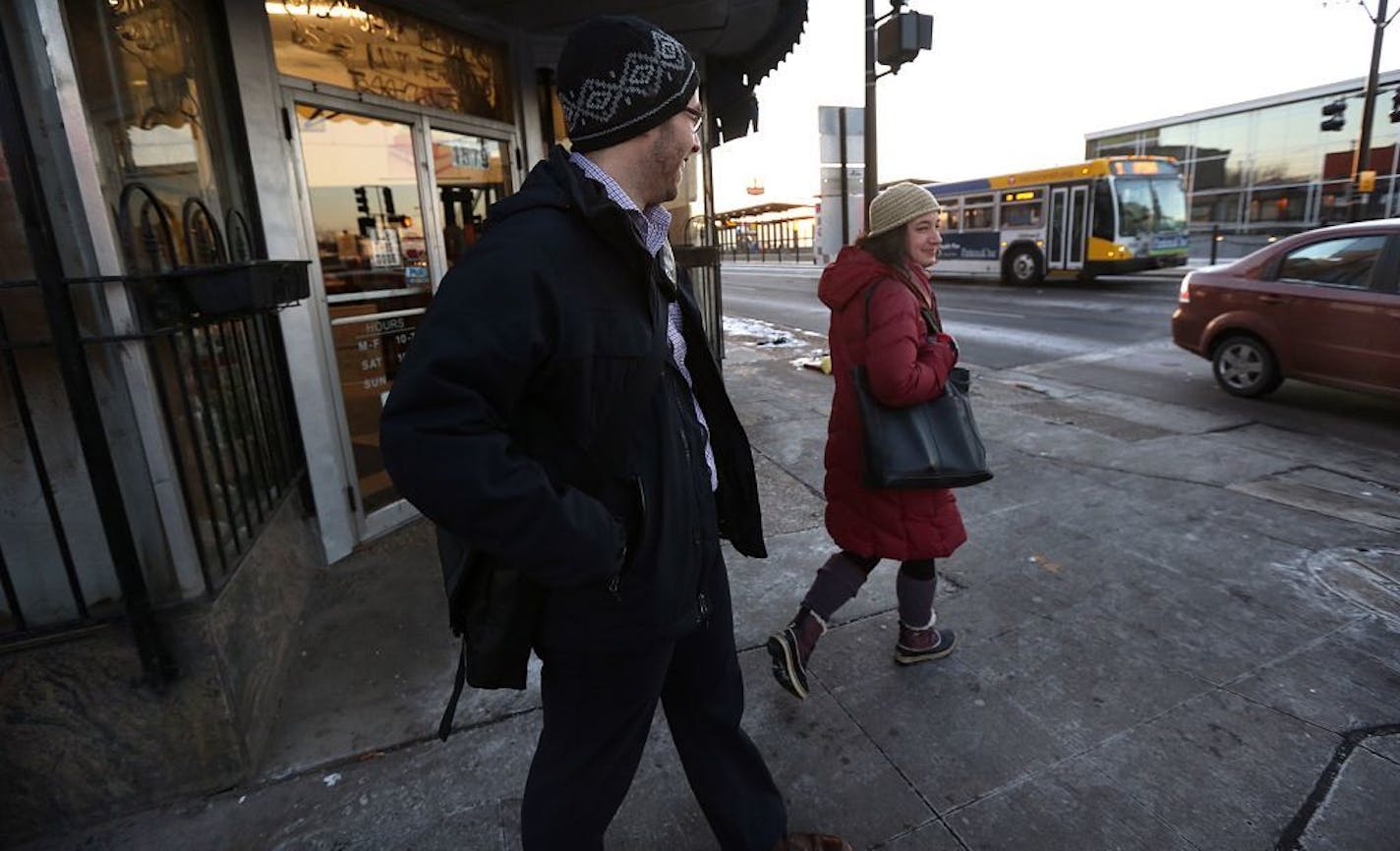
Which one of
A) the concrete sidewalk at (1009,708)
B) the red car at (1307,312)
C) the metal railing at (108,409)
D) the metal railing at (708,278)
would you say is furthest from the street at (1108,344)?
the metal railing at (108,409)

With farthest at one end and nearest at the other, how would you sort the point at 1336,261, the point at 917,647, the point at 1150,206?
the point at 1150,206, the point at 1336,261, the point at 917,647

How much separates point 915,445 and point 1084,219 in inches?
712

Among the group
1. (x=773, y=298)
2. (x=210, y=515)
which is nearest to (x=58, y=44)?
(x=210, y=515)

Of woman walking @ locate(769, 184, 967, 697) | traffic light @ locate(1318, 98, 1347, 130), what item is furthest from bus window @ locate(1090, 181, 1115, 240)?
woman walking @ locate(769, 184, 967, 697)

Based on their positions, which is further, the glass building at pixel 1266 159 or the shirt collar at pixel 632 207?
the glass building at pixel 1266 159

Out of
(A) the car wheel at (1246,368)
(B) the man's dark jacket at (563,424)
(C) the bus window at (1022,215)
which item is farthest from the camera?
(C) the bus window at (1022,215)

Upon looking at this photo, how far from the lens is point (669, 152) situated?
1.56 metres

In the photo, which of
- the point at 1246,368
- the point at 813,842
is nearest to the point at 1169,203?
the point at 1246,368

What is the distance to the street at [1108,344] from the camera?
6.59m

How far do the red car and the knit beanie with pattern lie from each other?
6.96 m

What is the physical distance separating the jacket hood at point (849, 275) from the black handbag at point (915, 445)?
61mm

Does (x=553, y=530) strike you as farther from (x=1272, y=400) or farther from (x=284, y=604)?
(x=1272, y=400)

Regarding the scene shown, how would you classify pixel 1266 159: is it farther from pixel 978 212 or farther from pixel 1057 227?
pixel 1057 227

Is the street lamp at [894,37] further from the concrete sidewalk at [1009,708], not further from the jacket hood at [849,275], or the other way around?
the jacket hood at [849,275]
